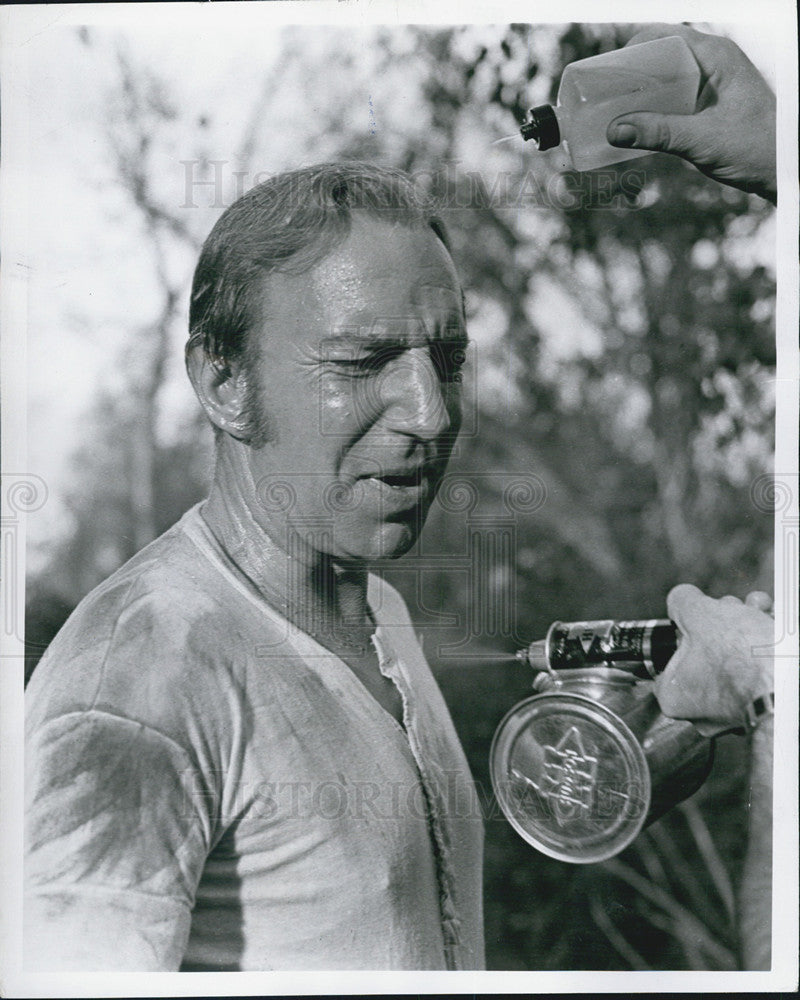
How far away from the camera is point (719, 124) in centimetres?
218

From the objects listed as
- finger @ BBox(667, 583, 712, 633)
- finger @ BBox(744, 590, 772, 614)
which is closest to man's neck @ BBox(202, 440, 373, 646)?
finger @ BBox(667, 583, 712, 633)

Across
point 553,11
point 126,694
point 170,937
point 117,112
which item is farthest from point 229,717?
point 553,11

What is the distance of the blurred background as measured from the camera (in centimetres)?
213

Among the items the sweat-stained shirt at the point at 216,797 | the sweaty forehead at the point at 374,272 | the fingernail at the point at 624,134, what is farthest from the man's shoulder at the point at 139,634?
the fingernail at the point at 624,134

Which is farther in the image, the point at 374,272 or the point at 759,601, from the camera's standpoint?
the point at 759,601

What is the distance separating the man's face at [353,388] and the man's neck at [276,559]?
1 cm

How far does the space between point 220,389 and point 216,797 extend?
0.80 meters

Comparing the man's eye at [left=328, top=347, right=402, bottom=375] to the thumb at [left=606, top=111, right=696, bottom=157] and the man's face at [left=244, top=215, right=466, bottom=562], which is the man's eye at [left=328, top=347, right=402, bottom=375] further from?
the thumb at [left=606, top=111, right=696, bottom=157]

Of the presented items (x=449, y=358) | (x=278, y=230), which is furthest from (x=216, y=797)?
(x=278, y=230)

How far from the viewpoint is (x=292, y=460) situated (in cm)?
207

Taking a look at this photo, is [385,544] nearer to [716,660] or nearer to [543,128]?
[716,660]

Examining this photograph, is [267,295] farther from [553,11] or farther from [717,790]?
[717,790]

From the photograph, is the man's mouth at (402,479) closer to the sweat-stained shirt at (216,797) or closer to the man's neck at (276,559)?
the man's neck at (276,559)

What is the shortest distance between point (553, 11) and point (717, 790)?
5.48 feet
